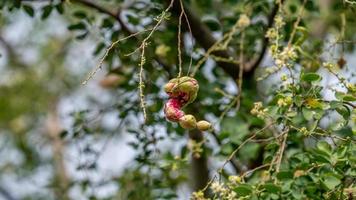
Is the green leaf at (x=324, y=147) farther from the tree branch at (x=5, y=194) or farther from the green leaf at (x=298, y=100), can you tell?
the tree branch at (x=5, y=194)

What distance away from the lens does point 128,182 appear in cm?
203

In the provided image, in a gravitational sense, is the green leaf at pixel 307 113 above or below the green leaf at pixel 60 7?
above

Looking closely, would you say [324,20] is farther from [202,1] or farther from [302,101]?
[302,101]

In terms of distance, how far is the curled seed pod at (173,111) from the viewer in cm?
112

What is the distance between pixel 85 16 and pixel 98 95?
2077 millimetres

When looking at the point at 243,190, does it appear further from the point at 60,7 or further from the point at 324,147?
the point at 60,7

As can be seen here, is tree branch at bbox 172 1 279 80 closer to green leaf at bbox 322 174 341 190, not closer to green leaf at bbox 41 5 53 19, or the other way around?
green leaf at bbox 41 5 53 19

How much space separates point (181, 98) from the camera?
1.12 meters

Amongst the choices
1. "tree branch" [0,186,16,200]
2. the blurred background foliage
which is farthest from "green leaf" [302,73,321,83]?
"tree branch" [0,186,16,200]

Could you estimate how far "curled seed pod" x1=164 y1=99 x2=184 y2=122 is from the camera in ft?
3.67

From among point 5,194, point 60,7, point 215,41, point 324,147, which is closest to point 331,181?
point 324,147

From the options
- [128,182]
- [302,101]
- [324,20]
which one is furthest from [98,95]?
[302,101]

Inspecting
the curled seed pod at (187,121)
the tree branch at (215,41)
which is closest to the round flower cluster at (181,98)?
the curled seed pod at (187,121)

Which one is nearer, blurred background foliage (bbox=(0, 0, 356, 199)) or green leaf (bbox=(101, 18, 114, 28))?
blurred background foliage (bbox=(0, 0, 356, 199))
